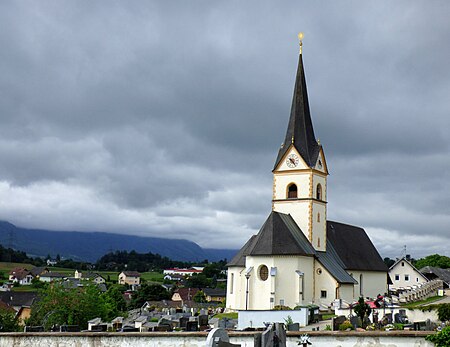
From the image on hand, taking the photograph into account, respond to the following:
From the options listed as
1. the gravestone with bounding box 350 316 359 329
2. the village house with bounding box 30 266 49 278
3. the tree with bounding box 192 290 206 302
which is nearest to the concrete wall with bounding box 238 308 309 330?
the gravestone with bounding box 350 316 359 329

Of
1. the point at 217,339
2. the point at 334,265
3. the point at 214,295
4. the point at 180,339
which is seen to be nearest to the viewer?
the point at 217,339

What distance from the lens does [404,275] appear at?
8419 cm

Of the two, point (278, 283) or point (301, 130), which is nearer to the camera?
point (278, 283)

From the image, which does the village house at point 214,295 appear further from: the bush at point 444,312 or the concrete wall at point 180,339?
the concrete wall at point 180,339

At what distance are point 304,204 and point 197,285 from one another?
11287 centimetres

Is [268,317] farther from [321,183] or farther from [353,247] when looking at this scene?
[353,247]

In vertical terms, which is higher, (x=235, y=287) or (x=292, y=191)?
(x=292, y=191)

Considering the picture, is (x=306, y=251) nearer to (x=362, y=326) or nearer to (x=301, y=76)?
(x=301, y=76)

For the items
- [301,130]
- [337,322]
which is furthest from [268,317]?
[301,130]

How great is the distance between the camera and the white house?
273ft

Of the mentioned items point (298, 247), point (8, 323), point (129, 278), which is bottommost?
point (8, 323)

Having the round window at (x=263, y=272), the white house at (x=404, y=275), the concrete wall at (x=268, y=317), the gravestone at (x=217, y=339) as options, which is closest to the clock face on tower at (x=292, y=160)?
the round window at (x=263, y=272)

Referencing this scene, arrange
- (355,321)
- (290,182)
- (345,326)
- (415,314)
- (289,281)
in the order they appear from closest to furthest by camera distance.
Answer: (345,326), (355,321), (415,314), (289,281), (290,182)

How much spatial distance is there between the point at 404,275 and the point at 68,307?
173 feet
